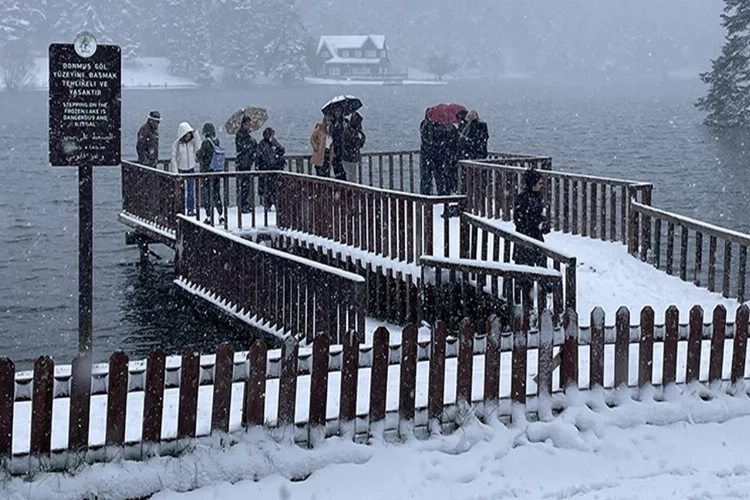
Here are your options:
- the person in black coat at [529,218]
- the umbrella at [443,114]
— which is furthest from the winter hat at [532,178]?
the umbrella at [443,114]

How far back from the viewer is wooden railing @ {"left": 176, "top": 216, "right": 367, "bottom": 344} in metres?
11.4

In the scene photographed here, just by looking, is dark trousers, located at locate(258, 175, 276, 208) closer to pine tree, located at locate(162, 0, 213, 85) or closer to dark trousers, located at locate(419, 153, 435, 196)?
dark trousers, located at locate(419, 153, 435, 196)

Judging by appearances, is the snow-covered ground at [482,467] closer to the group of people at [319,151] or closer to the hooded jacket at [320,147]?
the group of people at [319,151]

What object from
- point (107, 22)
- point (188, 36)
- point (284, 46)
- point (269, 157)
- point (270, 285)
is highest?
point (107, 22)

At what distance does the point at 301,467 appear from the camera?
8031 mm

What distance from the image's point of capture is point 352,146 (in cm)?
1916

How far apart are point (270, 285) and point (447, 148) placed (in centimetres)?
788

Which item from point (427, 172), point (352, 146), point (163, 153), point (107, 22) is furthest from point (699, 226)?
point (107, 22)

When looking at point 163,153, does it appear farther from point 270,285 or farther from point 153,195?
point 270,285

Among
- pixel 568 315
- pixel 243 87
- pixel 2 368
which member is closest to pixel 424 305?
pixel 568 315

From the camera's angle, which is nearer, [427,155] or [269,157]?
[269,157]

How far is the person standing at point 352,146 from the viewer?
62.6 ft

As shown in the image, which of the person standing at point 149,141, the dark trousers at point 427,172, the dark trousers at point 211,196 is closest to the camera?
the dark trousers at point 211,196

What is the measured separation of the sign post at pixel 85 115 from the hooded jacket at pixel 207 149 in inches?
368
